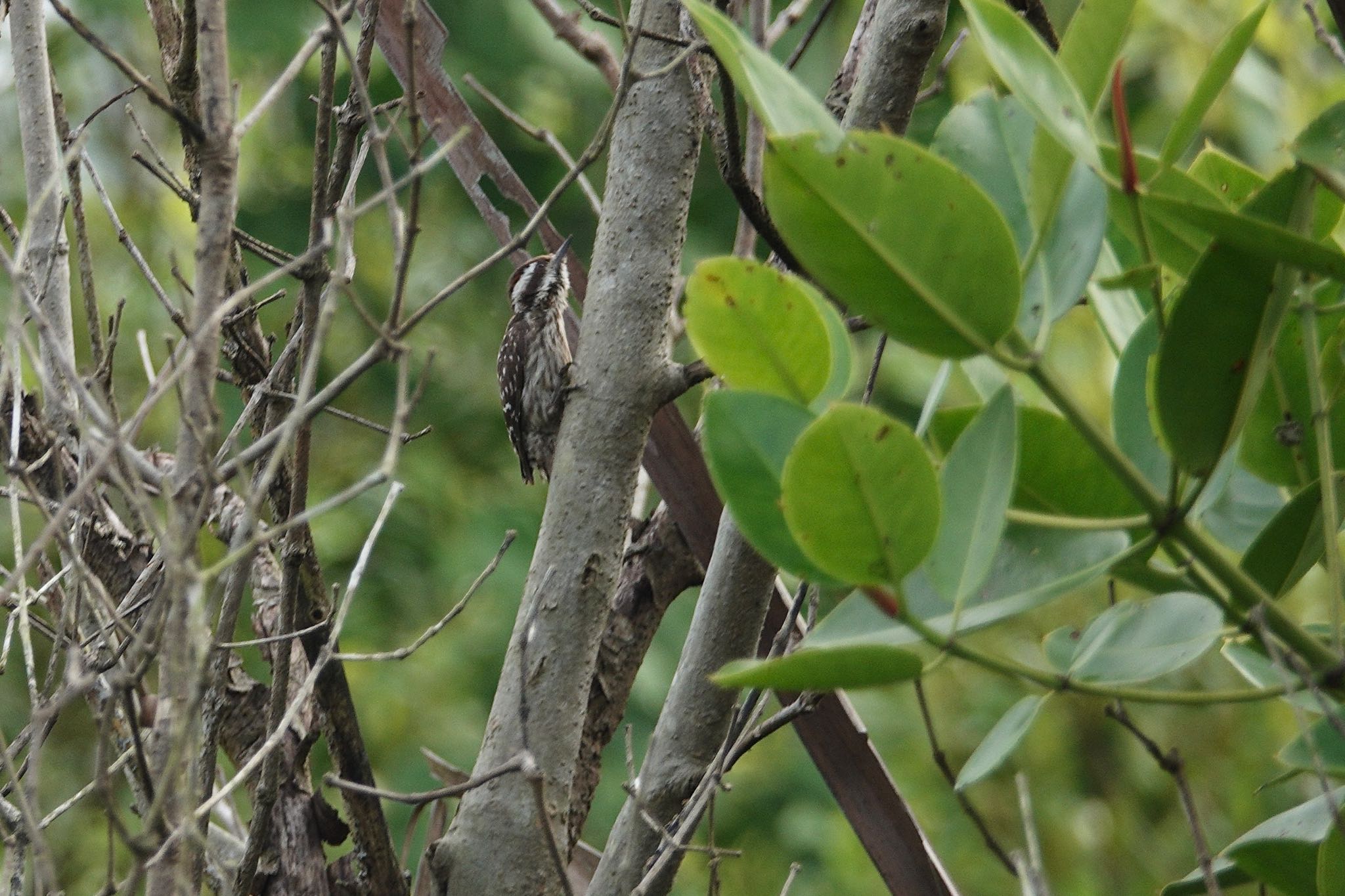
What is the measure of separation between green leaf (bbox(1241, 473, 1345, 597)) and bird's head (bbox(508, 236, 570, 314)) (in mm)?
3254

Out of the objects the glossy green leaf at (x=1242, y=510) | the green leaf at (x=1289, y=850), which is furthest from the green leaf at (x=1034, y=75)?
the green leaf at (x=1289, y=850)

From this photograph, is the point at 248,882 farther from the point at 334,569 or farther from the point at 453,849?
the point at 334,569

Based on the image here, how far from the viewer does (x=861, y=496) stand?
71 cm

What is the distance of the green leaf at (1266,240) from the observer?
657 millimetres

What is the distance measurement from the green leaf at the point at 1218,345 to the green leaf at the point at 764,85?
0.23 metres

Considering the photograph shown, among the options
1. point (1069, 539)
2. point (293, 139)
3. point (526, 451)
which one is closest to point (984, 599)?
point (1069, 539)

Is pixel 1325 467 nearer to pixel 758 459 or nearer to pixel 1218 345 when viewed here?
pixel 1218 345

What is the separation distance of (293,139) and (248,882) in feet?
14.5

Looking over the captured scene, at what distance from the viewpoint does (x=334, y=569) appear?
492cm

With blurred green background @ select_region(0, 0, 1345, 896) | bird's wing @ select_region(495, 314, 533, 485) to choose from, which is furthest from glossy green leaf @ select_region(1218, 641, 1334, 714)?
bird's wing @ select_region(495, 314, 533, 485)

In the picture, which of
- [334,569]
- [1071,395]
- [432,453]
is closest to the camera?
[1071,395]

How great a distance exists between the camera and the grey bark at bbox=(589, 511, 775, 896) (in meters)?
1.50

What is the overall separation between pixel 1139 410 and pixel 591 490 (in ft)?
2.83

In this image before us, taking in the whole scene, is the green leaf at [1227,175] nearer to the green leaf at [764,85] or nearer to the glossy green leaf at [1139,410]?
the glossy green leaf at [1139,410]
